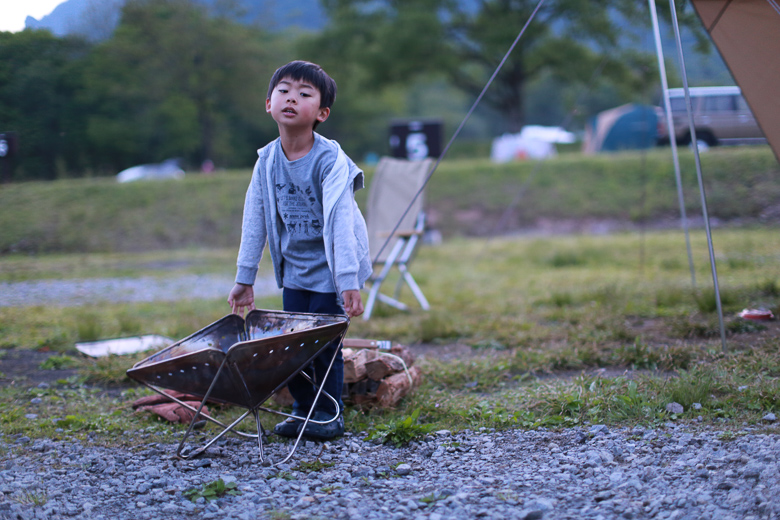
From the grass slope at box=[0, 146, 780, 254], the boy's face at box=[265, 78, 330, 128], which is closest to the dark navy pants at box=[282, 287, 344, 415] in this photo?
the boy's face at box=[265, 78, 330, 128]

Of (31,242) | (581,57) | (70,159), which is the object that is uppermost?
(581,57)

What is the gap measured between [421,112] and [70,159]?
1836 inches

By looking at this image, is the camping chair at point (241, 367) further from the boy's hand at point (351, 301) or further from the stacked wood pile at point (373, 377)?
the stacked wood pile at point (373, 377)

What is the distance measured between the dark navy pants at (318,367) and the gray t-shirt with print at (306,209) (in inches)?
2.7

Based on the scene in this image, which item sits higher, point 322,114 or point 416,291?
point 322,114

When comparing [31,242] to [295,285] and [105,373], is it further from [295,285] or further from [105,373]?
[295,285]

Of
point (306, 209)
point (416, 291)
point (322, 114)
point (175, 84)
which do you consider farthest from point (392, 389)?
point (175, 84)

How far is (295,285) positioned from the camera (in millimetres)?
2746

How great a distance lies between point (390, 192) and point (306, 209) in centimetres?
376

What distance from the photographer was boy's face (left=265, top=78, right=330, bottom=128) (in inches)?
101

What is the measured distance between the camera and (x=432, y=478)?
7.43 feet

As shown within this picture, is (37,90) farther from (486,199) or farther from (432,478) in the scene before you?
(486,199)

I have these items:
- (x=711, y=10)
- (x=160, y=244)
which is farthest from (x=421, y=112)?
(x=711, y=10)

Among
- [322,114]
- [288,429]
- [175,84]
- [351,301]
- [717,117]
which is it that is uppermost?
[175,84]
